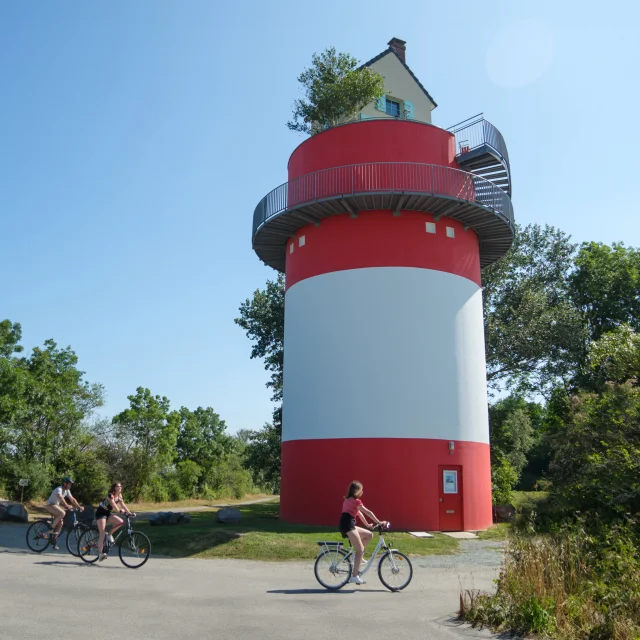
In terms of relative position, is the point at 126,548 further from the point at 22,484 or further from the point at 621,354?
the point at 22,484

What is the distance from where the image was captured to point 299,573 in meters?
11.3

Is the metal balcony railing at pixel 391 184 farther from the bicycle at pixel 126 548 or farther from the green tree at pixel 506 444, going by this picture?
the bicycle at pixel 126 548

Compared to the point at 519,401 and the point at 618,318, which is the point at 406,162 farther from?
the point at 519,401

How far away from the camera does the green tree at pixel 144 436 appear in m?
34.8

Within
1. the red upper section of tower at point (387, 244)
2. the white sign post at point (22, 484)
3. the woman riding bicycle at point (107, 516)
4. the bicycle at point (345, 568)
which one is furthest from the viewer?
the white sign post at point (22, 484)

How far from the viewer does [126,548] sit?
11641 mm

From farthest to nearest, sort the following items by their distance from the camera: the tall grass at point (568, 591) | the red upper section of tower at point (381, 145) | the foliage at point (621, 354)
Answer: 1. the red upper section of tower at point (381, 145)
2. the foliage at point (621, 354)
3. the tall grass at point (568, 591)

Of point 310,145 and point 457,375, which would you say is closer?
point 457,375

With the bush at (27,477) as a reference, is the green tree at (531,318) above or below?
above

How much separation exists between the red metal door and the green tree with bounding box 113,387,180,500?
21469mm

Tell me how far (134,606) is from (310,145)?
55.5ft

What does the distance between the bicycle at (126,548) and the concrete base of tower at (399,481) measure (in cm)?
752

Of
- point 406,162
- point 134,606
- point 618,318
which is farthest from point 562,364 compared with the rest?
point 134,606

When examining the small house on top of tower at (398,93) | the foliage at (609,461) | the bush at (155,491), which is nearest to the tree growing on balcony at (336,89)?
the small house on top of tower at (398,93)
